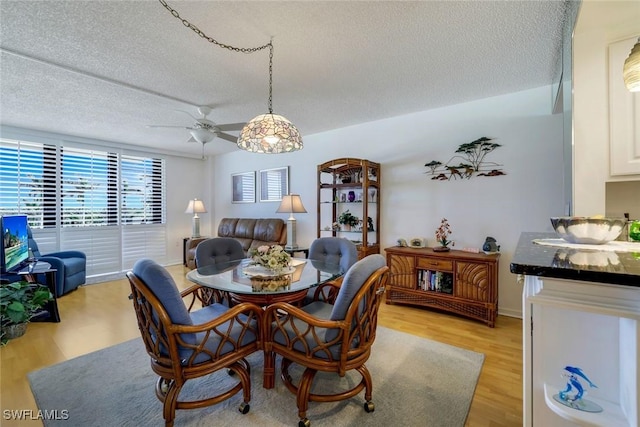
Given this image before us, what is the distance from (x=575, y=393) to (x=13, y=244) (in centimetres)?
475

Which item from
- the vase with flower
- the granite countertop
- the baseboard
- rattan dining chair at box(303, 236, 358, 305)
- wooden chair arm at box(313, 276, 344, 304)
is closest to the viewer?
the granite countertop

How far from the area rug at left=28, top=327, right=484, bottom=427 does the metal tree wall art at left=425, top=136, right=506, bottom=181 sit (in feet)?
6.62

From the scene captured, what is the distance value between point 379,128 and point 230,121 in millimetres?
2190

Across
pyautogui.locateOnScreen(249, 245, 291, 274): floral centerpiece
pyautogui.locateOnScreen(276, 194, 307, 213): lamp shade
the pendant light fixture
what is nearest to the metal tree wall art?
pyautogui.locateOnScreen(276, 194, 307, 213): lamp shade

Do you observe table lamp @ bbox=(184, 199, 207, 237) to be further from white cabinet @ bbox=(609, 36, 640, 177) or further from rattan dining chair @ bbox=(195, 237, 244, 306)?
white cabinet @ bbox=(609, 36, 640, 177)

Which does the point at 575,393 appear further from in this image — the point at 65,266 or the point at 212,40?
the point at 65,266

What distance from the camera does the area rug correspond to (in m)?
1.58

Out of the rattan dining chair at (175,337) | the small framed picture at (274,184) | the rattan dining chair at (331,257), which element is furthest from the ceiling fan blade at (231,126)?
the small framed picture at (274,184)

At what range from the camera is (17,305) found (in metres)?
2.53

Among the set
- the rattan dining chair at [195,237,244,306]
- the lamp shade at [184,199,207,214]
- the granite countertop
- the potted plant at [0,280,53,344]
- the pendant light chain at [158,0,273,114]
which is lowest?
the potted plant at [0,280,53,344]

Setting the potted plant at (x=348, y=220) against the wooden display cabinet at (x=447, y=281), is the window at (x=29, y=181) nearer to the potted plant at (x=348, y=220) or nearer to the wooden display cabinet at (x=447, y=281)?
the potted plant at (x=348, y=220)

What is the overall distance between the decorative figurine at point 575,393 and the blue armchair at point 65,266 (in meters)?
5.05


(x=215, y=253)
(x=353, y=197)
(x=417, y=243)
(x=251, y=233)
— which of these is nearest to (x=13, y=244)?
(x=215, y=253)

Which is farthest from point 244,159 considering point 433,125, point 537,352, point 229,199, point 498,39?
point 537,352
